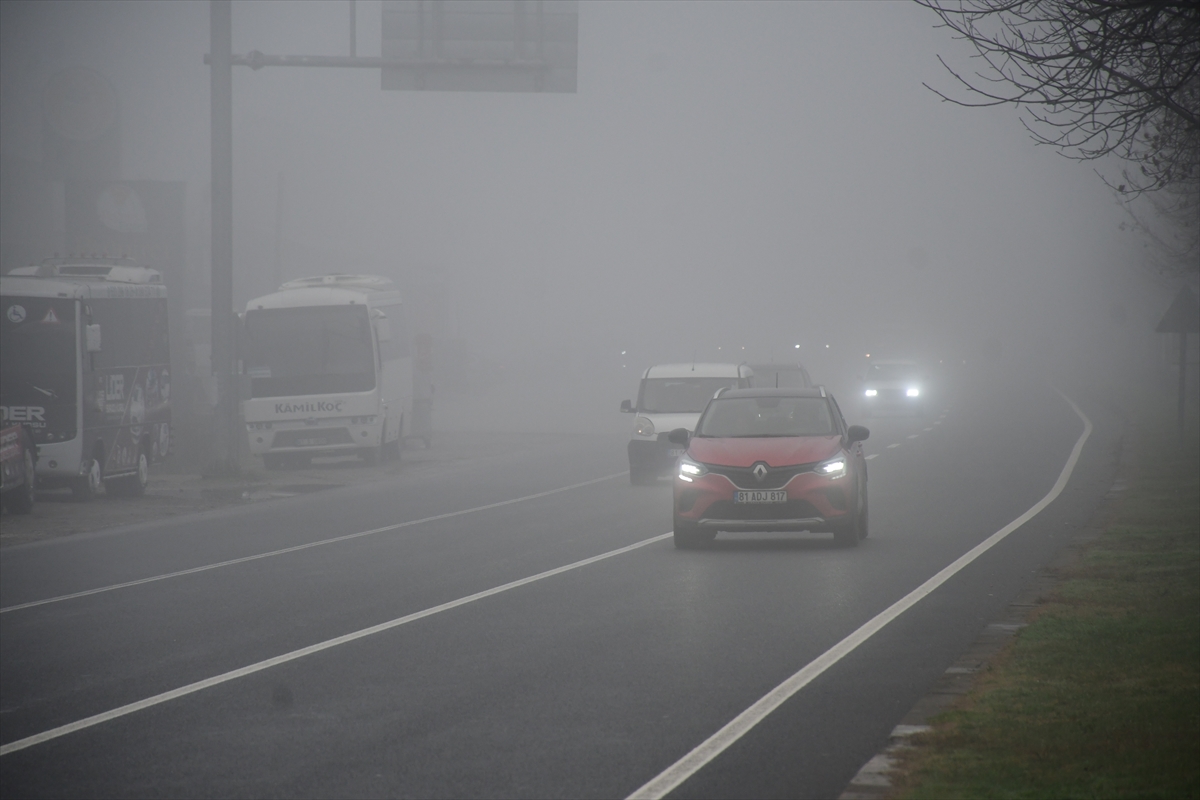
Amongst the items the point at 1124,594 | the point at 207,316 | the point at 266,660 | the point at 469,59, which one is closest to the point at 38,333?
the point at 469,59

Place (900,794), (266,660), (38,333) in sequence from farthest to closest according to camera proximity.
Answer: (38,333) → (266,660) → (900,794)

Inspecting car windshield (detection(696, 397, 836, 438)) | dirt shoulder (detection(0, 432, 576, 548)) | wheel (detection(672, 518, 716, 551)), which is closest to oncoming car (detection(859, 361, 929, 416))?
dirt shoulder (detection(0, 432, 576, 548))

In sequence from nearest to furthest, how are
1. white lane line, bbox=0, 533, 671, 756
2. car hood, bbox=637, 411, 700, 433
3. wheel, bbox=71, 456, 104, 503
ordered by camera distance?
white lane line, bbox=0, 533, 671, 756
wheel, bbox=71, 456, 104, 503
car hood, bbox=637, 411, 700, 433

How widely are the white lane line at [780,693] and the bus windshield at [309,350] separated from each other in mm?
18429

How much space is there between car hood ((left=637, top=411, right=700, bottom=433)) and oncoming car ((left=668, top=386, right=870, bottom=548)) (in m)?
7.65

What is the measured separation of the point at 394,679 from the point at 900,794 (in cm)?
364

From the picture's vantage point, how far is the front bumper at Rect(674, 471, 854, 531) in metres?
14.6

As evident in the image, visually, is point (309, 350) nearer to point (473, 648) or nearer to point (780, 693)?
point (473, 648)

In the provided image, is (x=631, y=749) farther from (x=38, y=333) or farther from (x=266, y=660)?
(x=38, y=333)

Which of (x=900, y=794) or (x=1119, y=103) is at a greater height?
(x=1119, y=103)

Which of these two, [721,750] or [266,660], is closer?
[721,750]

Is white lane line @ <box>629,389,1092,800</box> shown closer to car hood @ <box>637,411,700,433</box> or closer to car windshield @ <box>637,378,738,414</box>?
car hood @ <box>637,411,700,433</box>

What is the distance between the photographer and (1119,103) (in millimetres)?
8445

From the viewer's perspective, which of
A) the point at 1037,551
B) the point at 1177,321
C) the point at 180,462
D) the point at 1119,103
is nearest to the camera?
the point at 1119,103
